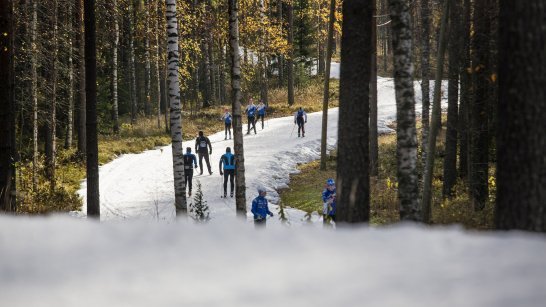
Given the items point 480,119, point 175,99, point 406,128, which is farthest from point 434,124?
point 175,99

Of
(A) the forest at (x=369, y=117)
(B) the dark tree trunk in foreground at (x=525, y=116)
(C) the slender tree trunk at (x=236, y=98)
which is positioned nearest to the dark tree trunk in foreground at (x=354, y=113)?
(A) the forest at (x=369, y=117)

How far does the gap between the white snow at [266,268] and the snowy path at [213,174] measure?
27.6 feet

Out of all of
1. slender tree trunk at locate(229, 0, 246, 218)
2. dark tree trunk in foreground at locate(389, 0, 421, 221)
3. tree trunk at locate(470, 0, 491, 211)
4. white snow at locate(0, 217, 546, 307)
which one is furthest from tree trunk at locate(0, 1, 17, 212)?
tree trunk at locate(470, 0, 491, 211)

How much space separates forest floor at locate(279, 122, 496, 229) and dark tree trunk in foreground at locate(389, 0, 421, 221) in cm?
229

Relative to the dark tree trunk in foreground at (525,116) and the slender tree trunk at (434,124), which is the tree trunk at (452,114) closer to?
the slender tree trunk at (434,124)

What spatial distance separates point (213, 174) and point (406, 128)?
13.3 meters

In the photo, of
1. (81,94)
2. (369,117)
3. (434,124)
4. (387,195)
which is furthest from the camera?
(81,94)

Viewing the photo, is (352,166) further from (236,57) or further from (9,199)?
(9,199)

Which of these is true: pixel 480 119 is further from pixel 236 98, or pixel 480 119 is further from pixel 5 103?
pixel 5 103

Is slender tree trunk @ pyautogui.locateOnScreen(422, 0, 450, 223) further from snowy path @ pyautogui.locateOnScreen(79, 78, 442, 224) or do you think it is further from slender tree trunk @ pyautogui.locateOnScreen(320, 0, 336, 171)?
slender tree trunk @ pyautogui.locateOnScreen(320, 0, 336, 171)

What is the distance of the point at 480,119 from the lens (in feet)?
46.5

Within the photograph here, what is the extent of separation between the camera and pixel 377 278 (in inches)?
147

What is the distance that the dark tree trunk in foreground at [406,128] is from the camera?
8.66m

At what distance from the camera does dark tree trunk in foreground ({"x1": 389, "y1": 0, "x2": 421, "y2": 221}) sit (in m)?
8.66
